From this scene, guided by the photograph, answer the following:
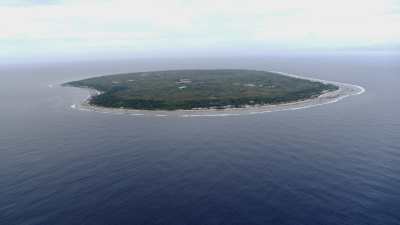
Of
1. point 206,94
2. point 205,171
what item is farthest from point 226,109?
point 205,171

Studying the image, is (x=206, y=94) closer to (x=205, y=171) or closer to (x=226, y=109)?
(x=226, y=109)

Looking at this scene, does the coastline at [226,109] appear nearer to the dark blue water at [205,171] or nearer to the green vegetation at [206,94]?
the green vegetation at [206,94]

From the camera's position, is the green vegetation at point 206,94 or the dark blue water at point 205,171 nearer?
the dark blue water at point 205,171

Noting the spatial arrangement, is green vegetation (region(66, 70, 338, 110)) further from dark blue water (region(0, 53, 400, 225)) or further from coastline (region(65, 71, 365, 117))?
dark blue water (region(0, 53, 400, 225))

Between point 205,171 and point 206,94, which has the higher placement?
point 206,94

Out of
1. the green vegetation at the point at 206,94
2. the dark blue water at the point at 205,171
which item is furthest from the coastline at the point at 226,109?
the dark blue water at the point at 205,171

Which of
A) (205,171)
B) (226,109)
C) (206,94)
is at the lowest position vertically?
(205,171)

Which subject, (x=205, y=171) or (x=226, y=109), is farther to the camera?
(x=226, y=109)

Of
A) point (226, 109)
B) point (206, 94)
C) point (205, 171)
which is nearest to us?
point (205, 171)
